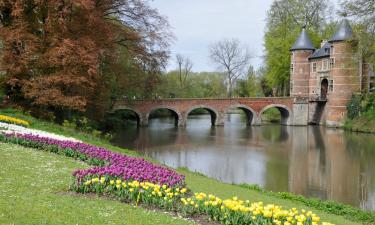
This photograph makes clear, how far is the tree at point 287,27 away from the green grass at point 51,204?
3681 cm

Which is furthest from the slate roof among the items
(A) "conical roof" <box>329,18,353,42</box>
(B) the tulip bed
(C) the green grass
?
(C) the green grass

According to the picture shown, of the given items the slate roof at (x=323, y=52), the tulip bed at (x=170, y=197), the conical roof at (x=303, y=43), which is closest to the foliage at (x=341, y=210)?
the tulip bed at (x=170, y=197)

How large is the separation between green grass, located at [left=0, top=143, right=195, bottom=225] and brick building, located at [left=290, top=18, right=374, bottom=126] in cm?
2951

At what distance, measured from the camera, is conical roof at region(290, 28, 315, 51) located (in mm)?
39300

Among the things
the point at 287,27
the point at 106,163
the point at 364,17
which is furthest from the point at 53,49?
the point at 287,27

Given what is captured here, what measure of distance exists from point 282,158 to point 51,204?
49.9 feet

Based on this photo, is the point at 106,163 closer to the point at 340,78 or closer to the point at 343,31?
the point at 343,31

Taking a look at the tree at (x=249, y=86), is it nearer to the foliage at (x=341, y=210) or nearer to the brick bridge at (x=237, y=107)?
the brick bridge at (x=237, y=107)

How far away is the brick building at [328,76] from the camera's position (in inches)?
1378

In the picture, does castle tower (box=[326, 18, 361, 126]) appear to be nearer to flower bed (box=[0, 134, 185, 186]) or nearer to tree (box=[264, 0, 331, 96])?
tree (box=[264, 0, 331, 96])

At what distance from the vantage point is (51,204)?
5.55 meters

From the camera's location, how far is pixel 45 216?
4.98m

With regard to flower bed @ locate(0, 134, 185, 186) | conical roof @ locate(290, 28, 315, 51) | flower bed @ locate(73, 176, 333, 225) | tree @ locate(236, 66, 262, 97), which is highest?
conical roof @ locate(290, 28, 315, 51)

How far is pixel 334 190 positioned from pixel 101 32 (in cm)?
1269
